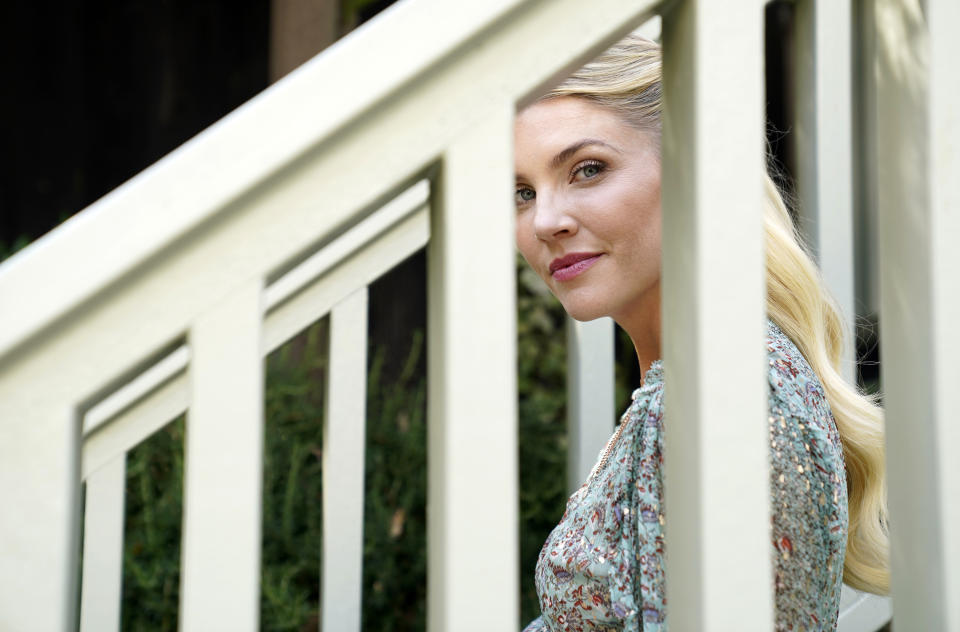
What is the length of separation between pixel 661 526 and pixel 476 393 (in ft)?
2.43

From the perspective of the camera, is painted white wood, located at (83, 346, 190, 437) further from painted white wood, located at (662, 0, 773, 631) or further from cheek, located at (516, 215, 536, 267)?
painted white wood, located at (662, 0, 773, 631)

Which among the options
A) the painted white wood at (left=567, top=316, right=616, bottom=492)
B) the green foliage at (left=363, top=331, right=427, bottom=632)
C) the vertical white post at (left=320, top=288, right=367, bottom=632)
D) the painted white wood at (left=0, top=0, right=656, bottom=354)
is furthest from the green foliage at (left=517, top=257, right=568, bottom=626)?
the painted white wood at (left=0, top=0, right=656, bottom=354)

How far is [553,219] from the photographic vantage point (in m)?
1.58

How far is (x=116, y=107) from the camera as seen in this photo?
3.65 meters

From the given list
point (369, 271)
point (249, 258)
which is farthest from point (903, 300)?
point (369, 271)

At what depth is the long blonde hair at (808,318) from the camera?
1558 mm

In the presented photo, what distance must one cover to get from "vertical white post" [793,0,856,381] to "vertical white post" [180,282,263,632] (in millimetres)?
1555

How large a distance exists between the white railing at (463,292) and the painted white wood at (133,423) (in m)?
1.20

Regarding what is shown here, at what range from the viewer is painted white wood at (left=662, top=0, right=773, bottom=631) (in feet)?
2.08

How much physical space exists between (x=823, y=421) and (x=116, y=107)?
3.09 m

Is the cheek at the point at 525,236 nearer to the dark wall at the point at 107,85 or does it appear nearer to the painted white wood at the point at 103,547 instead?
the painted white wood at the point at 103,547

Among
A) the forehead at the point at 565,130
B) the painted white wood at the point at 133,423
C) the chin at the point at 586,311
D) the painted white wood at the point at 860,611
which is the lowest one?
the painted white wood at the point at 860,611

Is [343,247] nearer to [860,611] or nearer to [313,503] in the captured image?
[313,503]

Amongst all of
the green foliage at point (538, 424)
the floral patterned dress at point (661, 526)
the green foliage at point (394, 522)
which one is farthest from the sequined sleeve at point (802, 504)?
the green foliage at point (394, 522)
